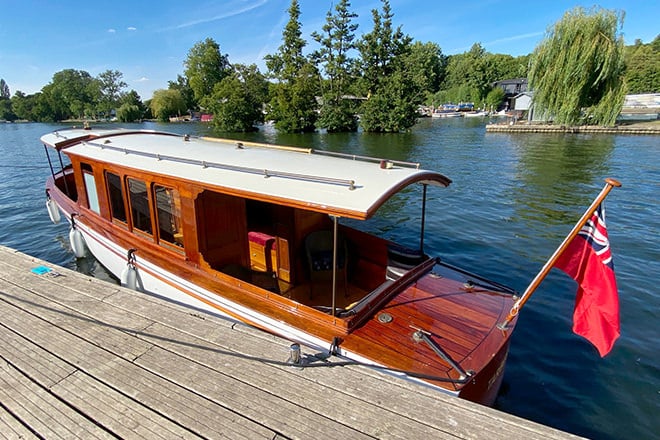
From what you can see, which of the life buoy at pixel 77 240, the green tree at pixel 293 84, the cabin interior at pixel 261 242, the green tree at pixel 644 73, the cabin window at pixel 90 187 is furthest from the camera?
the green tree at pixel 644 73

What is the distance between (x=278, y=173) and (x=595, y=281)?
3.88 metres

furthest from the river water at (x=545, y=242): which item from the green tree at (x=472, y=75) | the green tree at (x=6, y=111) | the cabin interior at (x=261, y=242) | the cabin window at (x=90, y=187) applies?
the green tree at (x=6, y=111)

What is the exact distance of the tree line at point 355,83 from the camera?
3150cm

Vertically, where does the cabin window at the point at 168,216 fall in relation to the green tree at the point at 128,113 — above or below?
below

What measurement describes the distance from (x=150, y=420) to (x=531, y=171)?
21515 millimetres

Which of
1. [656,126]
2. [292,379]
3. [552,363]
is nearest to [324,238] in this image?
[292,379]

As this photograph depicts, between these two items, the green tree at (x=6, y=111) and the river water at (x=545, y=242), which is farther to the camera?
the green tree at (x=6, y=111)

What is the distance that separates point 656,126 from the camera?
34000mm

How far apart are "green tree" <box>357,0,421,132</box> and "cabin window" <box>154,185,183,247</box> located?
135ft

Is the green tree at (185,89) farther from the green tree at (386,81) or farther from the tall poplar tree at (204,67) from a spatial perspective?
the green tree at (386,81)

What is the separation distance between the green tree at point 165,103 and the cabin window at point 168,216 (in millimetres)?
84160

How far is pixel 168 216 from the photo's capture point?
19.6ft

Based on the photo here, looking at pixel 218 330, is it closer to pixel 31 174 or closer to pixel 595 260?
pixel 595 260

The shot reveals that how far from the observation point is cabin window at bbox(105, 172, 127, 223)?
268 inches
